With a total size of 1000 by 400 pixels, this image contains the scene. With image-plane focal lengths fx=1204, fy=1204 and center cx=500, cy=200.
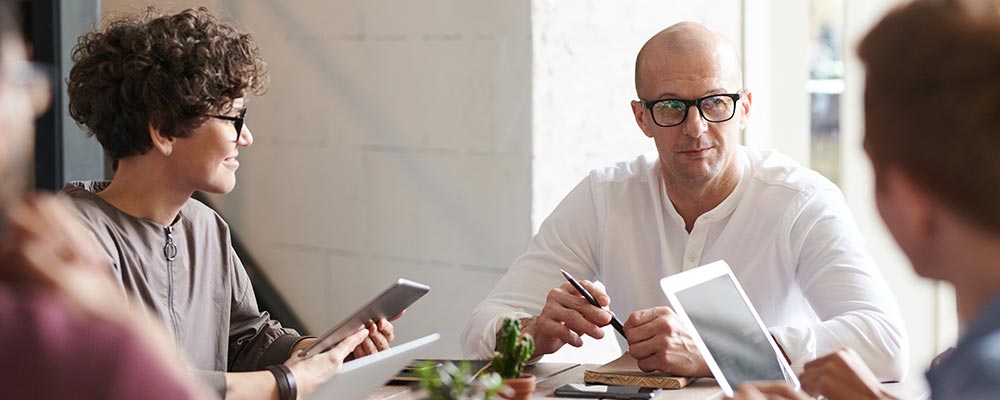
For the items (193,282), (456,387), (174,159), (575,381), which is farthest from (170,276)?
(456,387)

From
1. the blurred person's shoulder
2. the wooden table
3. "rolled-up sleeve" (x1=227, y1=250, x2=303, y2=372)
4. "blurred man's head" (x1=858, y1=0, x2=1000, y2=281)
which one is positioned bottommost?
the wooden table

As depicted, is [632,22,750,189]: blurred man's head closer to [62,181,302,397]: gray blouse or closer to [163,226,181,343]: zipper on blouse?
[62,181,302,397]: gray blouse

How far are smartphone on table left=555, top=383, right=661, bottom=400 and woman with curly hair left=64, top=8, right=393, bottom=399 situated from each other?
38 cm

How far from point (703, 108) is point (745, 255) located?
1.08ft

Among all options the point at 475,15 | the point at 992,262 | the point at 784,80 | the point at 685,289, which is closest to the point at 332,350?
the point at 685,289

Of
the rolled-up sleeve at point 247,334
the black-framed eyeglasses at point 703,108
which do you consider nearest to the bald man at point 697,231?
the black-framed eyeglasses at point 703,108

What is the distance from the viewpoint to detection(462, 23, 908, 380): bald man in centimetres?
233

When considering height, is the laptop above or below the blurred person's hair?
below

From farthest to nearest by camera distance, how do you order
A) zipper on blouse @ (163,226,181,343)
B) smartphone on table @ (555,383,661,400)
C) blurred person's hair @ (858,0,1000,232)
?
zipper on blouse @ (163,226,181,343), smartphone on table @ (555,383,661,400), blurred person's hair @ (858,0,1000,232)

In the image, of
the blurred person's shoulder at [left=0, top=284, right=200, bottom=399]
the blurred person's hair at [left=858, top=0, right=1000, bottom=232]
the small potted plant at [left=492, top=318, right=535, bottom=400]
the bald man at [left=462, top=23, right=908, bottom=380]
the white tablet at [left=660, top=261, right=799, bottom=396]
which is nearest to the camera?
the blurred person's shoulder at [left=0, top=284, right=200, bottom=399]

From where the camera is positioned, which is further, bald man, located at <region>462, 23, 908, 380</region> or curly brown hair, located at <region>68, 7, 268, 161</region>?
bald man, located at <region>462, 23, 908, 380</region>

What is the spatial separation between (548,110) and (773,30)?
123 centimetres

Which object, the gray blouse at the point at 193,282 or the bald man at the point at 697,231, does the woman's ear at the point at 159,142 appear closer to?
the gray blouse at the point at 193,282

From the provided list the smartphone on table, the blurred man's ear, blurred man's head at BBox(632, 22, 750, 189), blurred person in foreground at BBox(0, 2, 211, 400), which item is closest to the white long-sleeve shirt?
blurred man's head at BBox(632, 22, 750, 189)
